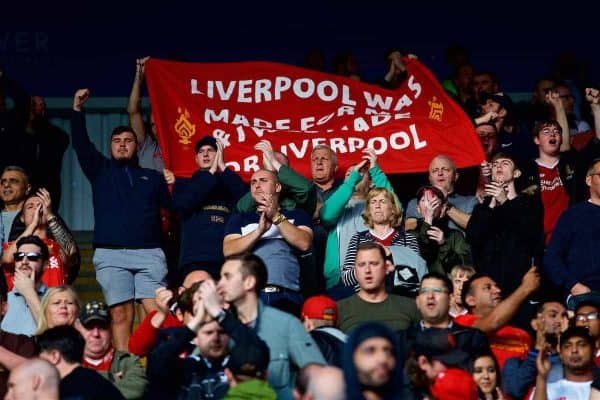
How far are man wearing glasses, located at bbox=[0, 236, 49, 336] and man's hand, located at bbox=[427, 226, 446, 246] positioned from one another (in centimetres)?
289

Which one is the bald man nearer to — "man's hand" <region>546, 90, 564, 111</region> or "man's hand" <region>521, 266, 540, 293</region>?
"man's hand" <region>521, 266, 540, 293</region>

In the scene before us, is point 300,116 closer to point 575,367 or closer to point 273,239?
point 273,239

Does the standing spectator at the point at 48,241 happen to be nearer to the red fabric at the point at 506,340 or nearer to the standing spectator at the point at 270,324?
the standing spectator at the point at 270,324

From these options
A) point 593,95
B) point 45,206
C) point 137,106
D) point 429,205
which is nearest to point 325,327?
point 429,205

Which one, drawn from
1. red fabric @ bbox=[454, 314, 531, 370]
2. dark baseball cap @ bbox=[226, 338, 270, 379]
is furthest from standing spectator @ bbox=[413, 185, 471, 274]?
dark baseball cap @ bbox=[226, 338, 270, 379]

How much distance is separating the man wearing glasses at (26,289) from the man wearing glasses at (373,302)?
208 cm

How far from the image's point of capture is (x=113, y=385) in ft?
37.5

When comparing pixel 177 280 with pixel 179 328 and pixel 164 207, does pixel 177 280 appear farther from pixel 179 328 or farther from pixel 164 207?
pixel 179 328

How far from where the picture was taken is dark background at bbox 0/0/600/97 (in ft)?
60.4

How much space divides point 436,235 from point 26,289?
3154 millimetres

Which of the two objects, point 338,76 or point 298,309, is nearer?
point 298,309

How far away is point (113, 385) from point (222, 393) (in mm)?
689

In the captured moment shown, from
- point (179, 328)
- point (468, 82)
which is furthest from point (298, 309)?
point (468, 82)

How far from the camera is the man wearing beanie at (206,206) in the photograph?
46.9 ft
